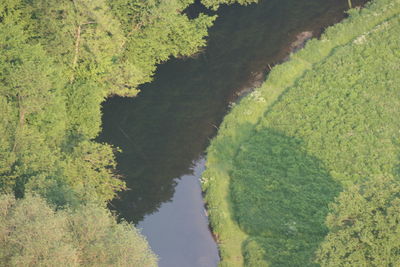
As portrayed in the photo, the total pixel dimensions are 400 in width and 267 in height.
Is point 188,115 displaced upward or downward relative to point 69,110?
upward

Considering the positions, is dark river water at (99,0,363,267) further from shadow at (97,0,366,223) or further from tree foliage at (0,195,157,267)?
tree foliage at (0,195,157,267)

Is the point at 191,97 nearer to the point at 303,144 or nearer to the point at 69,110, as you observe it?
the point at 69,110

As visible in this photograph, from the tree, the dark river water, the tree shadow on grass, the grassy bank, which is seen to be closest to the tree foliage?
the dark river water

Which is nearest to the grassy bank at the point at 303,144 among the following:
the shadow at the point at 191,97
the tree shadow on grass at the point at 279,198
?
the tree shadow on grass at the point at 279,198

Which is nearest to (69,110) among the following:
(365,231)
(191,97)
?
(191,97)

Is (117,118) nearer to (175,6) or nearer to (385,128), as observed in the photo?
(175,6)

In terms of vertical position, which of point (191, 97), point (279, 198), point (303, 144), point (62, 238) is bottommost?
point (62, 238)

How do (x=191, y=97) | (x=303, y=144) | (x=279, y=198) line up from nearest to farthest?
1. (x=279, y=198)
2. (x=303, y=144)
3. (x=191, y=97)
